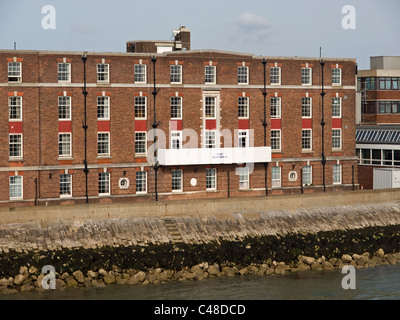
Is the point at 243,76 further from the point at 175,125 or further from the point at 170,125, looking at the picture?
the point at 170,125

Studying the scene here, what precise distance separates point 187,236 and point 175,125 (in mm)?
12830

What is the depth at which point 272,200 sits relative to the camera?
6550cm

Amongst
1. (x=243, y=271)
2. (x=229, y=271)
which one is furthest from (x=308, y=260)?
(x=229, y=271)

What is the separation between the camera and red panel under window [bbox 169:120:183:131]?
70188 millimetres

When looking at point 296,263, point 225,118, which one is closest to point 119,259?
point 296,263

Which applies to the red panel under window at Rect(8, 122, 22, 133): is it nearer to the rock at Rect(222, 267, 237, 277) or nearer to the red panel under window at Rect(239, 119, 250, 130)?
the red panel under window at Rect(239, 119, 250, 130)

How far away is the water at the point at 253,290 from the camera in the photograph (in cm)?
4888

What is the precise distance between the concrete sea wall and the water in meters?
1.38

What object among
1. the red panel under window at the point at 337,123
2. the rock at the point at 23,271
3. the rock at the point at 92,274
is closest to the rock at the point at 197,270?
the rock at the point at 92,274

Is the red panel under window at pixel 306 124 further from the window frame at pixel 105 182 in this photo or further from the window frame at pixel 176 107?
the window frame at pixel 105 182

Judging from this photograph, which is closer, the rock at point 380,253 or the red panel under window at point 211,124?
the rock at point 380,253

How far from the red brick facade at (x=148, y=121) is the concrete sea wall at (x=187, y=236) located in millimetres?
7337
